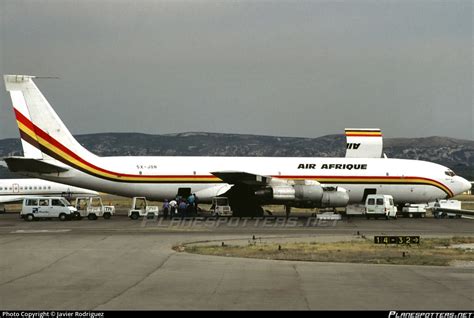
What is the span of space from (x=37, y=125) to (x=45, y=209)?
23.5ft

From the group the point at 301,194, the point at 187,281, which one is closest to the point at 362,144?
the point at 301,194

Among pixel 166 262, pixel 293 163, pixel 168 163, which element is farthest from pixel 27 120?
pixel 166 262

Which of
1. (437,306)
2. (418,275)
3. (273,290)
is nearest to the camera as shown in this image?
(437,306)

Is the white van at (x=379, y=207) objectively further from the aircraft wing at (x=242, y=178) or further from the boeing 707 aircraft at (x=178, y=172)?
the aircraft wing at (x=242, y=178)

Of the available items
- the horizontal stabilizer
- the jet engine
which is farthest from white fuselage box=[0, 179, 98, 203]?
the jet engine

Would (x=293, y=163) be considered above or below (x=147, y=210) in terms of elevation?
above

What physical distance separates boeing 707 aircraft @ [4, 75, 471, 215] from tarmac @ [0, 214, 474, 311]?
57.5ft

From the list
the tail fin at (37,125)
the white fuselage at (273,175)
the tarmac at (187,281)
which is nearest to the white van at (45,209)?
the white fuselage at (273,175)

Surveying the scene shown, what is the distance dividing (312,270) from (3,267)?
8262 mm

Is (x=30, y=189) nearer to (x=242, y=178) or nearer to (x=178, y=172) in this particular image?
(x=178, y=172)

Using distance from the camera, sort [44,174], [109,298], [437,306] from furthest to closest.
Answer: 1. [44,174]
2. [109,298]
3. [437,306]

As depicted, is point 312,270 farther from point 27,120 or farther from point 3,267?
point 27,120

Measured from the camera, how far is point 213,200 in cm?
5012

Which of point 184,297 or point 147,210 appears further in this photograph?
point 147,210
